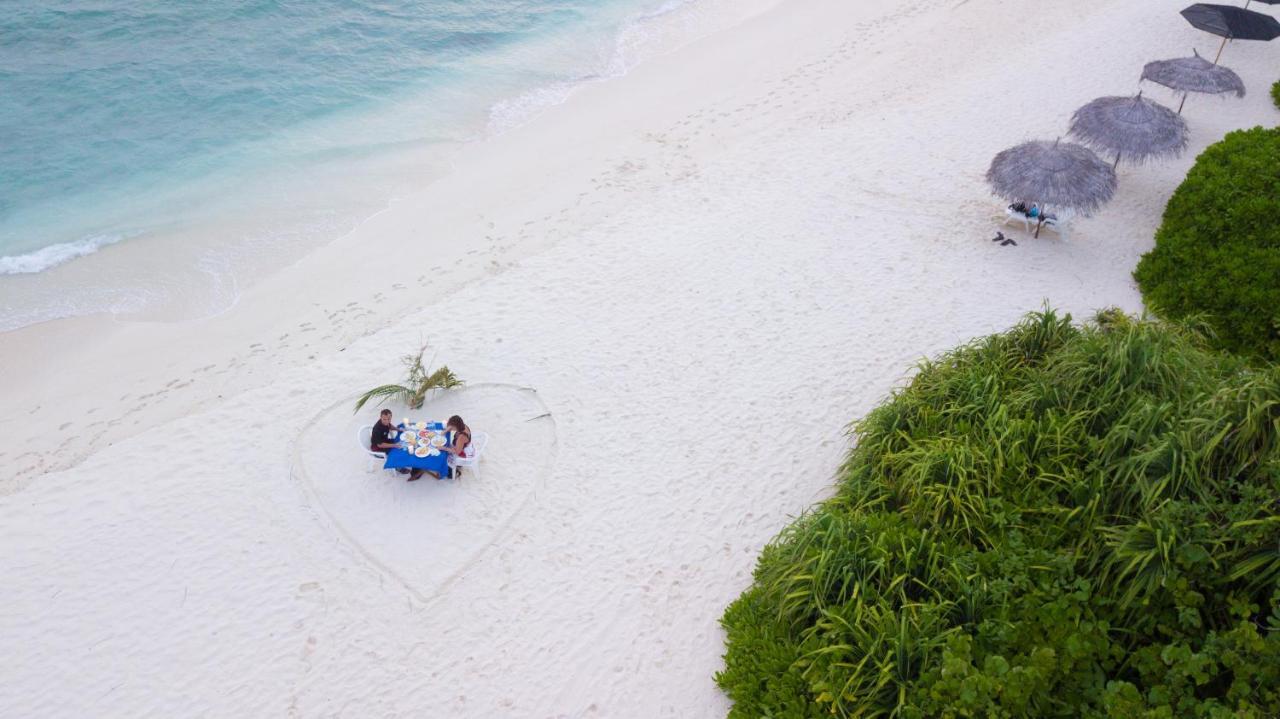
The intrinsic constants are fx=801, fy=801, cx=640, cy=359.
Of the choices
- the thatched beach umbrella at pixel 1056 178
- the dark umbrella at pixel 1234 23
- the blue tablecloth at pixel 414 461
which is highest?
the dark umbrella at pixel 1234 23

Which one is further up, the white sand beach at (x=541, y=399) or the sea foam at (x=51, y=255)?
the sea foam at (x=51, y=255)

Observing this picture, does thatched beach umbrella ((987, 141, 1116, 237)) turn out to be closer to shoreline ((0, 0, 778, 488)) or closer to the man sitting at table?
shoreline ((0, 0, 778, 488))

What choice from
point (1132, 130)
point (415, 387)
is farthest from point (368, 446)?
point (1132, 130)

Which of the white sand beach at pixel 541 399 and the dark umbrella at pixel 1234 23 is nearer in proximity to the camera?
the white sand beach at pixel 541 399

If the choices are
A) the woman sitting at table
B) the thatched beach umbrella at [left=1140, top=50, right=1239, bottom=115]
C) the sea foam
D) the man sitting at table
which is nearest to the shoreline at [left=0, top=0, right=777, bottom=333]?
the sea foam

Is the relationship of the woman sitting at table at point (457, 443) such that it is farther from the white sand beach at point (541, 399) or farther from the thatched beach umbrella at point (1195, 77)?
the thatched beach umbrella at point (1195, 77)

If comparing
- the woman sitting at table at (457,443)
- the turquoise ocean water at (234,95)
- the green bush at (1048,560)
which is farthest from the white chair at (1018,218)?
the turquoise ocean water at (234,95)

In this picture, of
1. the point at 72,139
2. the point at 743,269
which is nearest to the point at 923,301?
the point at 743,269
